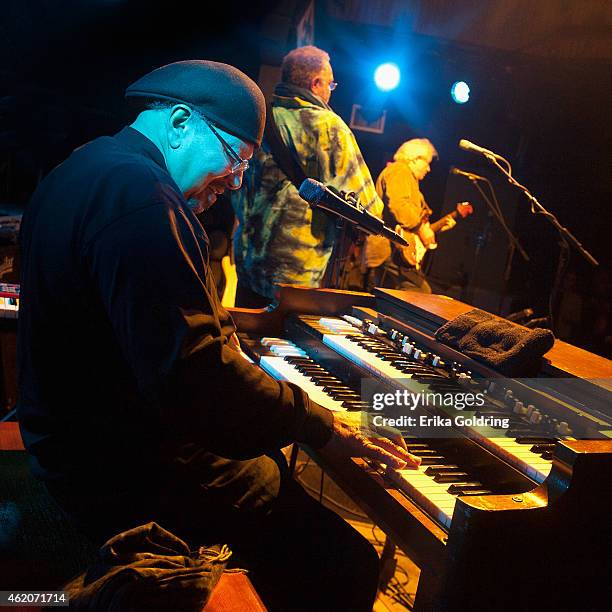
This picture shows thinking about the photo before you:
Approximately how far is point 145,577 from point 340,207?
2217mm

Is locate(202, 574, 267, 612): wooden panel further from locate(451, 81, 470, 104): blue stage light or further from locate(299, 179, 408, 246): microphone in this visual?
locate(451, 81, 470, 104): blue stage light

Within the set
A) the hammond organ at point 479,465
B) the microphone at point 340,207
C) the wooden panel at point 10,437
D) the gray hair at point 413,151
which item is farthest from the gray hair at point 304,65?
the wooden panel at point 10,437

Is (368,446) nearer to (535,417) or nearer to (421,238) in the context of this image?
(535,417)

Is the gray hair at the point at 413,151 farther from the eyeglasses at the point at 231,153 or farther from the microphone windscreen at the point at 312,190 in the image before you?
the eyeglasses at the point at 231,153

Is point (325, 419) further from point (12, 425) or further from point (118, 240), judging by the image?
point (12, 425)

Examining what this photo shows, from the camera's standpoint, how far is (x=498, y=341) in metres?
2.36

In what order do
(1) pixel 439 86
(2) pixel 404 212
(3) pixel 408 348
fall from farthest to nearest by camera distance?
(1) pixel 439 86, (2) pixel 404 212, (3) pixel 408 348

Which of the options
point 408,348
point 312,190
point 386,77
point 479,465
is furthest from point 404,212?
point 479,465

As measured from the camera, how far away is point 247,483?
1.87m

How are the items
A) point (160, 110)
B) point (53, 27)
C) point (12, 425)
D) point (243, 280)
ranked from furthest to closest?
point (53, 27) < point (243, 280) < point (12, 425) < point (160, 110)

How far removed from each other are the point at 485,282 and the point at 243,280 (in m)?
5.59

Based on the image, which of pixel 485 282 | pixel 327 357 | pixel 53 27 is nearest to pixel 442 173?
pixel 485 282

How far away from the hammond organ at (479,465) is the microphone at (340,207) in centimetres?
41

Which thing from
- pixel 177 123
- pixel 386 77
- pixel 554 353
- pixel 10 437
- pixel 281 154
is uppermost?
pixel 386 77
